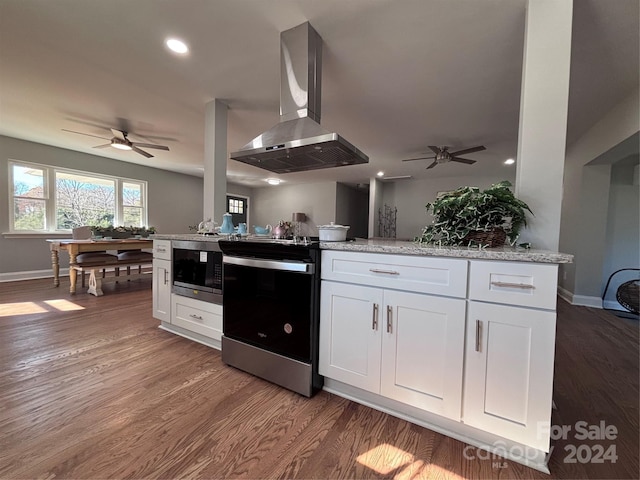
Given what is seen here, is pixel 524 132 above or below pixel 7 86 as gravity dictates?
below

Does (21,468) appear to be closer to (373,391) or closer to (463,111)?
(373,391)

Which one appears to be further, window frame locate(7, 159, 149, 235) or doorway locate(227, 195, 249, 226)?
doorway locate(227, 195, 249, 226)

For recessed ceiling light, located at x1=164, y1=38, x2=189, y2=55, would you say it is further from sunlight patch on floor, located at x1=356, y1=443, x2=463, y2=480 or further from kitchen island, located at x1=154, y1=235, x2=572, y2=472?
sunlight patch on floor, located at x1=356, y1=443, x2=463, y2=480

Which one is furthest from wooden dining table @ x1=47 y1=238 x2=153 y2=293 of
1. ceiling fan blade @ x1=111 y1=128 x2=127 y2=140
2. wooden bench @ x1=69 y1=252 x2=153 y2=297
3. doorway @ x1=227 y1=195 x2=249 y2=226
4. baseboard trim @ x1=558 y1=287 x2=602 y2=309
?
baseboard trim @ x1=558 y1=287 x2=602 y2=309

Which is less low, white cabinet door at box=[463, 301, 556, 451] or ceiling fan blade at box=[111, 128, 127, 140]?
ceiling fan blade at box=[111, 128, 127, 140]

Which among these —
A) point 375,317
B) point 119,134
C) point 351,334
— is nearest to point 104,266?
point 119,134

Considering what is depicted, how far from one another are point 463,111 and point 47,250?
7.13m

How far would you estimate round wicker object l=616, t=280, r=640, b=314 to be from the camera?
320 centimetres

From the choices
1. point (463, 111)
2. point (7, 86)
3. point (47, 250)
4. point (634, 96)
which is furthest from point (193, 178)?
point (634, 96)

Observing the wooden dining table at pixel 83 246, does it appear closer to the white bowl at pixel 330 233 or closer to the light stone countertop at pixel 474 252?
the white bowl at pixel 330 233

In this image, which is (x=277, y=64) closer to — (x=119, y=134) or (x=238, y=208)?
(x=119, y=134)

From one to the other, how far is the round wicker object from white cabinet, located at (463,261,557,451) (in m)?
3.52

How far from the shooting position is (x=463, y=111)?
323cm

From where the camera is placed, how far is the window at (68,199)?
15.3 ft
